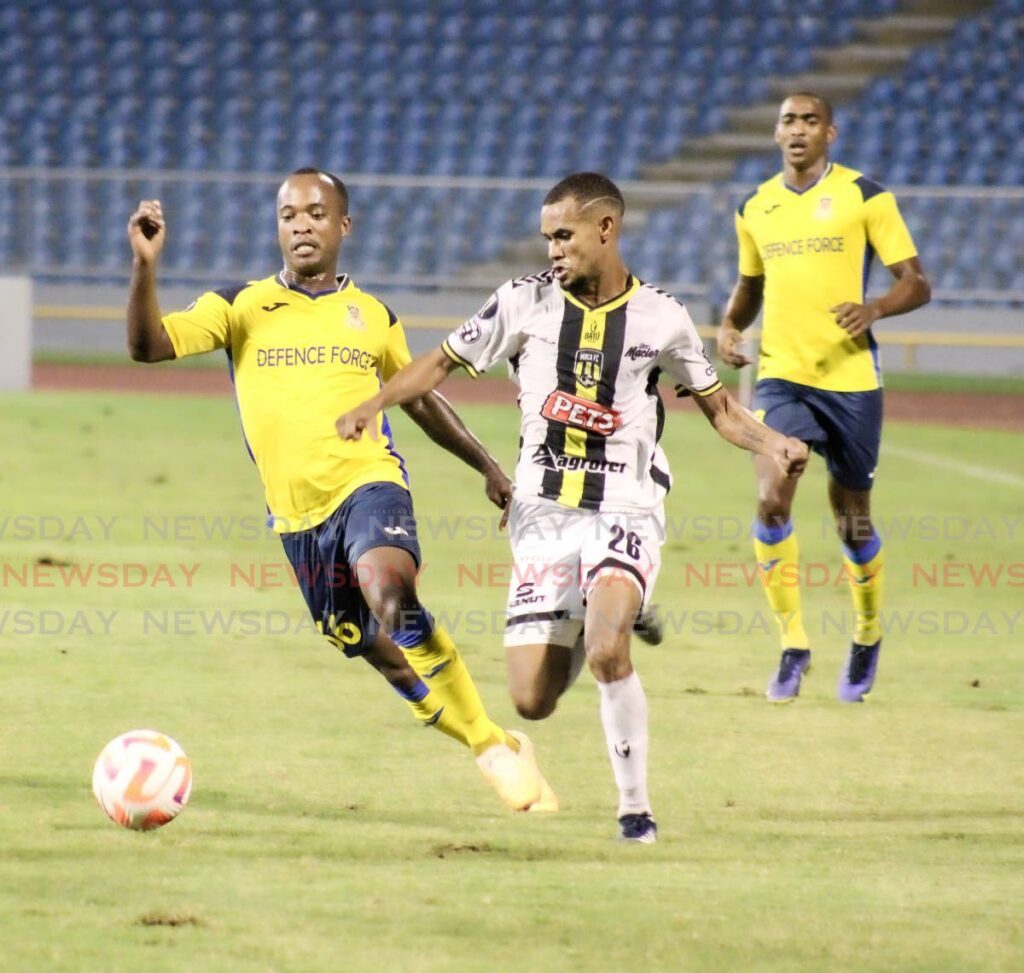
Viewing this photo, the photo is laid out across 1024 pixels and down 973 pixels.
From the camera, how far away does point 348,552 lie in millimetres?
5680

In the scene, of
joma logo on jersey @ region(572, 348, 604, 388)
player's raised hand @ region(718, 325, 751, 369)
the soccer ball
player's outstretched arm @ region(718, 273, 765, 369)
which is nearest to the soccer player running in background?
joma logo on jersey @ region(572, 348, 604, 388)

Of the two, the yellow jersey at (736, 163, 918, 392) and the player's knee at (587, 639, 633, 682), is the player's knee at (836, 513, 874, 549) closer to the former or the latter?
the yellow jersey at (736, 163, 918, 392)

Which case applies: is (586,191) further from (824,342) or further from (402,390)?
(824,342)

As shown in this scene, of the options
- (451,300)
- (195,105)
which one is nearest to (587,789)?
(451,300)

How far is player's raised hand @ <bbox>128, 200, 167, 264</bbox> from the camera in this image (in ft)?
17.9

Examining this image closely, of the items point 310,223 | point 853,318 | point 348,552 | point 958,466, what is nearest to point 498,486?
point 348,552

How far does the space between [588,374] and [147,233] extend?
1331mm

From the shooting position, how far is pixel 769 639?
28.6ft

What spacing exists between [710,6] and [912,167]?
393cm

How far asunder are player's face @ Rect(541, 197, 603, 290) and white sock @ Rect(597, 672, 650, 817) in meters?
1.18

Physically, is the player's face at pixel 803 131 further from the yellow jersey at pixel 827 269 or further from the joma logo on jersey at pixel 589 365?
the joma logo on jersey at pixel 589 365

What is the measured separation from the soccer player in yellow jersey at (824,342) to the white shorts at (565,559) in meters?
2.14

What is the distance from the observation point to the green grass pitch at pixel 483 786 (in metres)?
4.14

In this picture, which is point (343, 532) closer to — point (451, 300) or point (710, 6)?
point (451, 300)
